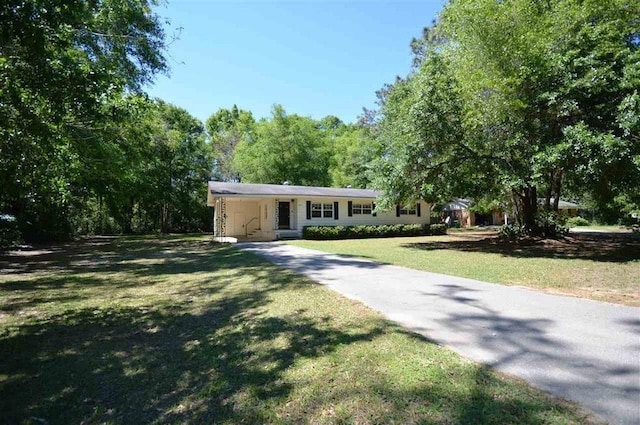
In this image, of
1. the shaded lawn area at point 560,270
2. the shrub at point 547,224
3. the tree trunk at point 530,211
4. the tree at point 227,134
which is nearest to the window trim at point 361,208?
the tree trunk at point 530,211

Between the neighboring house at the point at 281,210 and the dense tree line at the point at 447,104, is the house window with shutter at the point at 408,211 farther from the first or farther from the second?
the dense tree line at the point at 447,104

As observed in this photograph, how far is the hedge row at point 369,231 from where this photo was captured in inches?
835

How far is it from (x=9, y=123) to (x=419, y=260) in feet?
32.5

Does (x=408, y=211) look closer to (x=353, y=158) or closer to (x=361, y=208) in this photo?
(x=361, y=208)

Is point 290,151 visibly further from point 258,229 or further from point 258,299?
point 258,299

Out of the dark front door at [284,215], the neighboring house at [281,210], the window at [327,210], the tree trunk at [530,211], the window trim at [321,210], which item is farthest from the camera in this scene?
the window at [327,210]

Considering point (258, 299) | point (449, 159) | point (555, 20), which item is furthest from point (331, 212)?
point (258, 299)

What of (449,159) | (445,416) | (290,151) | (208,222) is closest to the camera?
(445,416)

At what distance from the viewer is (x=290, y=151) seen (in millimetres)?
Result: 37469

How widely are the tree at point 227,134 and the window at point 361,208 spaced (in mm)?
19692

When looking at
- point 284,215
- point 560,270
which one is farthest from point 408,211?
point 560,270

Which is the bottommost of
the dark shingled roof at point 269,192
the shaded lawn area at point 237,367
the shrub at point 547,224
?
the shaded lawn area at point 237,367

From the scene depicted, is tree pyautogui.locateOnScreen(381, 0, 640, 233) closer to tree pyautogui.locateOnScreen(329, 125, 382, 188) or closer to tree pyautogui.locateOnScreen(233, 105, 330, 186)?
tree pyautogui.locateOnScreen(329, 125, 382, 188)

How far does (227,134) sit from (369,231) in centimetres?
2754
